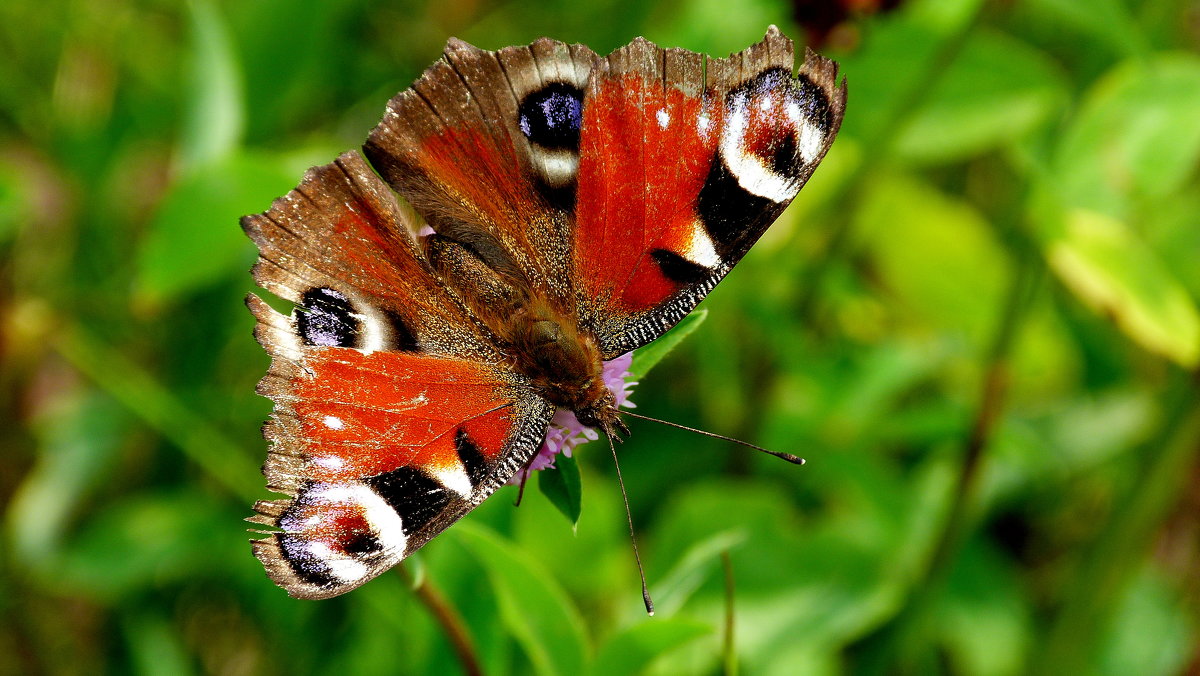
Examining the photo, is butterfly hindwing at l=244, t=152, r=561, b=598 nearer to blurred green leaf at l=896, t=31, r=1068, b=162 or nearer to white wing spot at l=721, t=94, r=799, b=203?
white wing spot at l=721, t=94, r=799, b=203

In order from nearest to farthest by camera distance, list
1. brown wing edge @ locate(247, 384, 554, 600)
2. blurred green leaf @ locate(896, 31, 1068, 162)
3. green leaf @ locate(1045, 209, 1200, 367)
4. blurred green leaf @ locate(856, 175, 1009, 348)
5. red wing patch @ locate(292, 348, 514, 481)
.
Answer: brown wing edge @ locate(247, 384, 554, 600)
red wing patch @ locate(292, 348, 514, 481)
green leaf @ locate(1045, 209, 1200, 367)
blurred green leaf @ locate(896, 31, 1068, 162)
blurred green leaf @ locate(856, 175, 1009, 348)

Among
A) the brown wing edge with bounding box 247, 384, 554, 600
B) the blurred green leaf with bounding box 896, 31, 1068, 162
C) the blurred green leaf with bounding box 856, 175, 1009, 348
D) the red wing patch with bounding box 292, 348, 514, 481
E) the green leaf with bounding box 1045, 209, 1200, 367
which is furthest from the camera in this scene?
Result: the blurred green leaf with bounding box 856, 175, 1009, 348

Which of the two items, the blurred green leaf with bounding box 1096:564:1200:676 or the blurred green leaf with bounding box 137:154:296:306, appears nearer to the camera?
the blurred green leaf with bounding box 137:154:296:306

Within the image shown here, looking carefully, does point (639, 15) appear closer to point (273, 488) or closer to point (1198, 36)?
point (1198, 36)

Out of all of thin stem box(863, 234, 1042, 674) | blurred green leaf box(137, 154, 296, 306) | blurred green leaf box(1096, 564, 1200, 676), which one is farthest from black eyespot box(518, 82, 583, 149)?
blurred green leaf box(1096, 564, 1200, 676)

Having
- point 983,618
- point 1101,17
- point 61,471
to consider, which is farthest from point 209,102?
point 983,618

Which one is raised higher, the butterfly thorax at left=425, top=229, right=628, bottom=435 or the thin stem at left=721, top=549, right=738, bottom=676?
the butterfly thorax at left=425, top=229, right=628, bottom=435

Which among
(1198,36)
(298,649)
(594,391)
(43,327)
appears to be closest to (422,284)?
(594,391)
